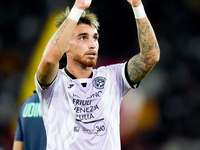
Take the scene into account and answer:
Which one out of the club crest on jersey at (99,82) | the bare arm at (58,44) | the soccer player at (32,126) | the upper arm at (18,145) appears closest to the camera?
the bare arm at (58,44)

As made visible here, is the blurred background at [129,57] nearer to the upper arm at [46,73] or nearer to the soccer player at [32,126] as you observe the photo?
the soccer player at [32,126]

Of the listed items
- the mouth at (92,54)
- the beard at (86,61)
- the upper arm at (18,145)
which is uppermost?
the mouth at (92,54)

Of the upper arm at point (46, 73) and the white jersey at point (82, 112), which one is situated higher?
the upper arm at point (46, 73)

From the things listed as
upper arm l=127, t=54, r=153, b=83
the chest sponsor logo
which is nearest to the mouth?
upper arm l=127, t=54, r=153, b=83

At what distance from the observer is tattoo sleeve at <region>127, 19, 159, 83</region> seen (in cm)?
225

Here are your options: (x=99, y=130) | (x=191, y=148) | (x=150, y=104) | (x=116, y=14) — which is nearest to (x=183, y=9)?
(x=116, y=14)

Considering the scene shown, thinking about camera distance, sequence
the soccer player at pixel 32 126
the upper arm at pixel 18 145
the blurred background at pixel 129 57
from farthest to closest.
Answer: the blurred background at pixel 129 57, the upper arm at pixel 18 145, the soccer player at pixel 32 126

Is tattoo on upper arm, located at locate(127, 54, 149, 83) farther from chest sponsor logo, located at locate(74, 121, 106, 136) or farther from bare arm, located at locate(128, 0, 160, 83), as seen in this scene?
chest sponsor logo, located at locate(74, 121, 106, 136)

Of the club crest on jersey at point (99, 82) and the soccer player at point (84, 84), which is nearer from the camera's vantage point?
the soccer player at point (84, 84)

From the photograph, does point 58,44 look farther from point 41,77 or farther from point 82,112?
point 82,112

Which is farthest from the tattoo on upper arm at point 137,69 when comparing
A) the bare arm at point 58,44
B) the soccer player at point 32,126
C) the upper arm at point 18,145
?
the upper arm at point 18,145

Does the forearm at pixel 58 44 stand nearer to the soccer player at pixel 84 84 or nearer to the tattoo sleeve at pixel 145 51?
the soccer player at pixel 84 84

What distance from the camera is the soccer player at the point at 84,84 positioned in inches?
87.7

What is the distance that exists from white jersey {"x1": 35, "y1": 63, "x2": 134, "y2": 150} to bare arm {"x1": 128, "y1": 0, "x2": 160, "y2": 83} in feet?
0.61
